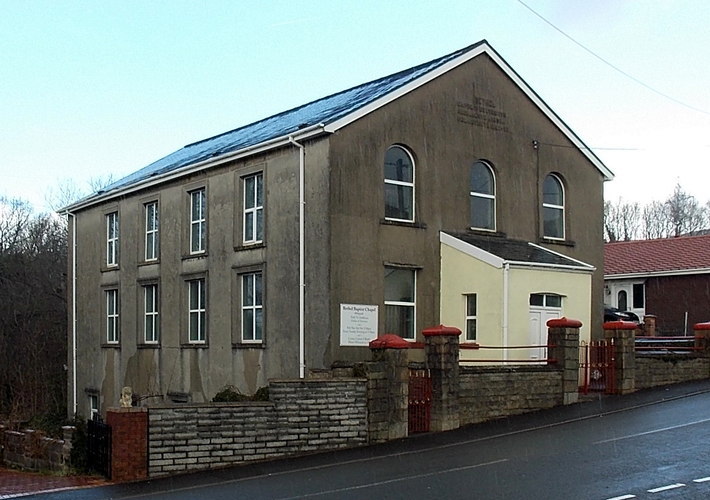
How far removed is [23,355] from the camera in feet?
129

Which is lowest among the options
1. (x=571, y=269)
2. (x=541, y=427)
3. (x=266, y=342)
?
(x=541, y=427)

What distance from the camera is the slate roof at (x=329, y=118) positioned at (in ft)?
71.0

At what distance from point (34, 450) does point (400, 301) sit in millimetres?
8730

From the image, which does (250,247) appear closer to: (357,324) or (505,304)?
(357,324)

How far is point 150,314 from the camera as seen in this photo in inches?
1118

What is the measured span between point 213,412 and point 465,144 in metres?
10.7

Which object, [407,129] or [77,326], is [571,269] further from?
[77,326]

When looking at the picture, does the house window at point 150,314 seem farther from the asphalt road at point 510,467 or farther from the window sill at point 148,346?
the asphalt road at point 510,467

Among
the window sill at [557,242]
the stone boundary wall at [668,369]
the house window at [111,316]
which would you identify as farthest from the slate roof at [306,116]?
the stone boundary wall at [668,369]

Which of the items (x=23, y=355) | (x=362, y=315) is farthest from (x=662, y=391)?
(x=23, y=355)

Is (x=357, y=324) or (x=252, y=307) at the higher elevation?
(x=252, y=307)

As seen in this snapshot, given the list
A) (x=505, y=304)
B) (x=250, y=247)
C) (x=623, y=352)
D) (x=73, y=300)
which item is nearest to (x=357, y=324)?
(x=505, y=304)

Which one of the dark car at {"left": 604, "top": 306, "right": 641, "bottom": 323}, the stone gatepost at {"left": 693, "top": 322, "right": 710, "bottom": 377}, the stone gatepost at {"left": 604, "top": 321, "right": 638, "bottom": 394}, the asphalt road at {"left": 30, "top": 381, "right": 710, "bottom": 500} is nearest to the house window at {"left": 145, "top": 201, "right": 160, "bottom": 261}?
the asphalt road at {"left": 30, "top": 381, "right": 710, "bottom": 500}

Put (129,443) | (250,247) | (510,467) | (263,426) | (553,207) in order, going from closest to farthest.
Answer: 1. (510,467)
2. (129,443)
3. (263,426)
4. (250,247)
5. (553,207)
